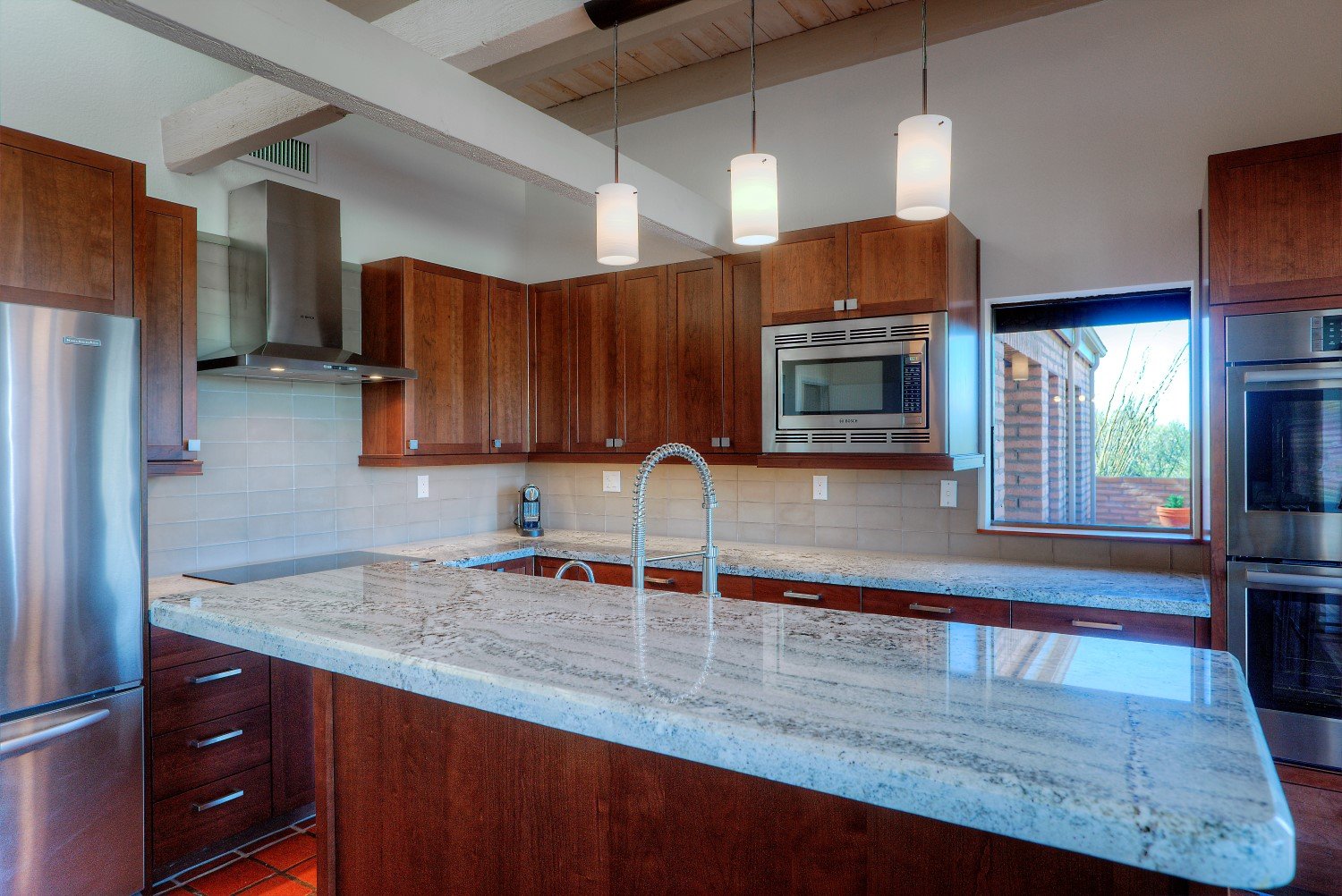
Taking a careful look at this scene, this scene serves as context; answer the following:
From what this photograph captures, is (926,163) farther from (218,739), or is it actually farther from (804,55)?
(218,739)

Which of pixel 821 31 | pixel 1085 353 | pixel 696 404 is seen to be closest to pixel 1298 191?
pixel 1085 353

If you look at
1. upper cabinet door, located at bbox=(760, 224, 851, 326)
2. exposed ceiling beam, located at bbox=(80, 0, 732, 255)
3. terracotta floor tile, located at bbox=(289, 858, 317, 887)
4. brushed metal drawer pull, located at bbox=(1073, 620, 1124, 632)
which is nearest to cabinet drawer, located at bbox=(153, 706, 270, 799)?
terracotta floor tile, located at bbox=(289, 858, 317, 887)

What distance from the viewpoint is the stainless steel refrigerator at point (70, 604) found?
2115 millimetres

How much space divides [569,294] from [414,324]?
2.88 feet

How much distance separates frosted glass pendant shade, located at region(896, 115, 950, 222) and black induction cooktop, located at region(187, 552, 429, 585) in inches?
84.7

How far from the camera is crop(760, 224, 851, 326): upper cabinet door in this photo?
3211mm

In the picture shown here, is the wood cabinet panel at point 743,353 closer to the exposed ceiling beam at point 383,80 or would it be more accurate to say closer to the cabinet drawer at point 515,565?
the exposed ceiling beam at point 383,80

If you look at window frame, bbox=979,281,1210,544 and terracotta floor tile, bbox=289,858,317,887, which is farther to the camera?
window frame, bbox=979,281,1210,544

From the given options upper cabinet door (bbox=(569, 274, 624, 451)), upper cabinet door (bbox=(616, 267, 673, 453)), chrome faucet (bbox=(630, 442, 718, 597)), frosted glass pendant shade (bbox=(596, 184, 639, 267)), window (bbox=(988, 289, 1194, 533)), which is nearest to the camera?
chrome faucet (bbox=(630, 442, 718, 597))

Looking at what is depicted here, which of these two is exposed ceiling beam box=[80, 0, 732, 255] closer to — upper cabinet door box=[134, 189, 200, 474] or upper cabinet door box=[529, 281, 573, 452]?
upper cabinet door box=[134, 189, 200, 474]

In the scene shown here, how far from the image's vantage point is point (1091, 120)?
3.11 metres

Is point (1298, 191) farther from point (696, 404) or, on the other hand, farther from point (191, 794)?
point (191, 794)

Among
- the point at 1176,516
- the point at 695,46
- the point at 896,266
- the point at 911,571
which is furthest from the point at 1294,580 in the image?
the point at 695,46

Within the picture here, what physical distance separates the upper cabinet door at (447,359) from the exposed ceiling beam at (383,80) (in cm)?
105
